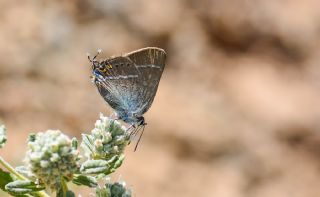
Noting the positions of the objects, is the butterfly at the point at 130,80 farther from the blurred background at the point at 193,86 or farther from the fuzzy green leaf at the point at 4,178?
the blurred background at the point at 193,86

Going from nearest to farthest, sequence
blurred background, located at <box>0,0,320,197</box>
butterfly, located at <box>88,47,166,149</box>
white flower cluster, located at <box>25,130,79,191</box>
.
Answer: white flower cluster, located at <box>25,130,79,191</box>, butterfly, located at <box>88,47,166,149</box>, blurred background, located at <box>0,0,320,197</box>

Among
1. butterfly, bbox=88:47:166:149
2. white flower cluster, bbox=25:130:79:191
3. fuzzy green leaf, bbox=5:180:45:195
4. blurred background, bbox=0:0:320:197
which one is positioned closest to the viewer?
white flower cluster, bbox=25:130:79:191

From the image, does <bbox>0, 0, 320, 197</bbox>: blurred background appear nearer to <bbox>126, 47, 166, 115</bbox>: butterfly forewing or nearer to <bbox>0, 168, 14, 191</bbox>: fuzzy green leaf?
<bbox>126, 47, 166, 115</bbox>: butterfly forewing

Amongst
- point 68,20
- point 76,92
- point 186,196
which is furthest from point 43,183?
point 68,20

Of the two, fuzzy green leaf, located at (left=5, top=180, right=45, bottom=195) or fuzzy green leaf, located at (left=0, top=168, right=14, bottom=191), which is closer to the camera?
fuzzy green leaf, located at (left=5, top=180, right=45, bottom=195)

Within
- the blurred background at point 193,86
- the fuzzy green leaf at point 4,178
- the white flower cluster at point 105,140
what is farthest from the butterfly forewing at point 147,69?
the blurred background at point 193,86

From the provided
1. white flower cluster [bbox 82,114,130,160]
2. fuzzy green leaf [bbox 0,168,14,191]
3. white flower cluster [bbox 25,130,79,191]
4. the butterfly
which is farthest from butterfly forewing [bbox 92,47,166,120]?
white flower cluster [bbox 25,130,79,191]

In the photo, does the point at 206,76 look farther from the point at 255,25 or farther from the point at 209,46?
the point at 255,25

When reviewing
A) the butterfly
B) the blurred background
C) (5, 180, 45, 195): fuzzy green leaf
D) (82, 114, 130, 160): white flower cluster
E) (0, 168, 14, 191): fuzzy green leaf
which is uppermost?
the blurred background
